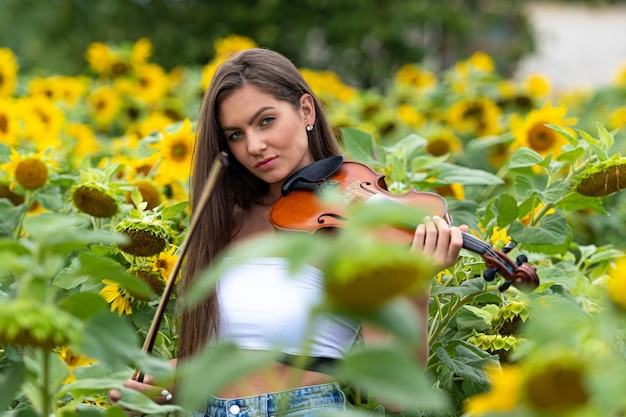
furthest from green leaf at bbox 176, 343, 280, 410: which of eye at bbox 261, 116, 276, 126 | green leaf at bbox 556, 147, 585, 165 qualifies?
green leaf at bbox 556, 147, 585, 165

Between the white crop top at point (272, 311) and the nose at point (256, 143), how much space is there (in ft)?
0.66

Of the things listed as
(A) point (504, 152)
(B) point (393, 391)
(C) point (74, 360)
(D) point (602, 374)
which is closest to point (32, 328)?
(B) point (393, 391)

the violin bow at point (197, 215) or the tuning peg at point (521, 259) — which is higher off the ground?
the violin bow at point (197, 215)

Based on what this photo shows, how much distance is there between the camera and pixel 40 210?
8.16 feet

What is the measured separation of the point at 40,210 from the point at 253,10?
4.19m

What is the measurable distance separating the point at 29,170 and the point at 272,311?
33.1 inches

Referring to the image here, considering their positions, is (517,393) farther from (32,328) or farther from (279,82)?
(279,82)

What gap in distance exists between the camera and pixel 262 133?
5.86 ft

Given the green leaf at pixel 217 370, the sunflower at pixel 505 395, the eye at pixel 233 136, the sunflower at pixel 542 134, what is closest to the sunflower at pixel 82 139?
the sunflower at pixel 542 134

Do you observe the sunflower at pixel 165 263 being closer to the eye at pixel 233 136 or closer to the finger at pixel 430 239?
the eye at pixel 233 136

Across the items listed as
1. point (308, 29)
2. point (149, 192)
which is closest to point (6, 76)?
point (149, 192)

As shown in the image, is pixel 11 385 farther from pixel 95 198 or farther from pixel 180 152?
pixel 180 152

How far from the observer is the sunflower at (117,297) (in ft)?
5.79

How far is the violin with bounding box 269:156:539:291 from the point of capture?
4.89ft
